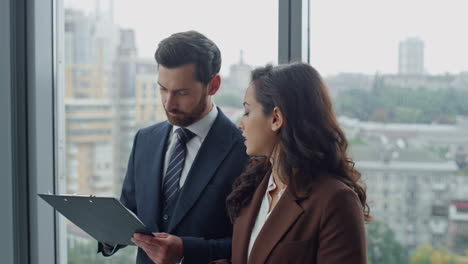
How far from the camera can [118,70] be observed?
8.48ft

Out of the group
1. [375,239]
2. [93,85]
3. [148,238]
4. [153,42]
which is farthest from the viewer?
[93,85]

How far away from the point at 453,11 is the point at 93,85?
146cm

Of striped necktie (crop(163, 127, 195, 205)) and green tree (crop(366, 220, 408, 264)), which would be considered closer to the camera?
striped necktie (crop(163, 127, 195, 205))

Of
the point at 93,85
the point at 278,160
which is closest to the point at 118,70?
the point at 93,85

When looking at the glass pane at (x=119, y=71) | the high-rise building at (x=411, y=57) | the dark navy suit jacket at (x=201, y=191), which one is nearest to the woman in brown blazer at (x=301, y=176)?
the dark navy suit jacket at (x=201, y=191)

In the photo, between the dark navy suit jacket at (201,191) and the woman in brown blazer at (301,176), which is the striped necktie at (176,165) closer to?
A: the dark navy suit jacket at (201,191)

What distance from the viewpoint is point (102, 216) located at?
1.80 m

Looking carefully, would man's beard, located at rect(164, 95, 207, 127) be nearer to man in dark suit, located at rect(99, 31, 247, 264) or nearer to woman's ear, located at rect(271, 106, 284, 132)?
man in dark suit, located at rect(99, 31, 247, 264)

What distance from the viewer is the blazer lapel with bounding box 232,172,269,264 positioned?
1.72 m

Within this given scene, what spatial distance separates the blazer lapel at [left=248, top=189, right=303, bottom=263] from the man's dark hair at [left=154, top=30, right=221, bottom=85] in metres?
0.47

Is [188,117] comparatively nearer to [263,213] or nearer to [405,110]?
[263,213]

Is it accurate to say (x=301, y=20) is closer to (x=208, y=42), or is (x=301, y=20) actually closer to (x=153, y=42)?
(x=208, y=42)

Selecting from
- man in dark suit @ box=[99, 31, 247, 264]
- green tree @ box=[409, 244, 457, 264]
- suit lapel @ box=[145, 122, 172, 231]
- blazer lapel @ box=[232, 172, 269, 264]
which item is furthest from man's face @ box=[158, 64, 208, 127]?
green tree @ box=[409, 244, 457, 264]

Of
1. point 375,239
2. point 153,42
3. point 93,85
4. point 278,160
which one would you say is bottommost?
point 375,239
